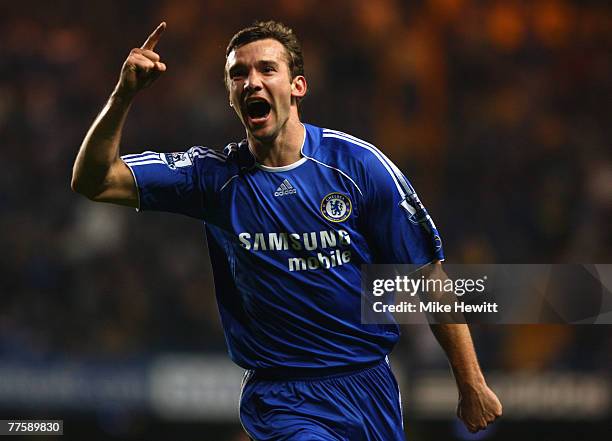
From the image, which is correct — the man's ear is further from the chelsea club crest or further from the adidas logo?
the chelsea club crest

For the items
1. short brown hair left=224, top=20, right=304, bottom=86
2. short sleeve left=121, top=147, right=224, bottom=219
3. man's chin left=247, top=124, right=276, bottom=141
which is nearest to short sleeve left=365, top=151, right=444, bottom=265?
man's chin left=247, top=124, right=276, bottom=141

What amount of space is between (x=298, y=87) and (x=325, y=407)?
1319mm

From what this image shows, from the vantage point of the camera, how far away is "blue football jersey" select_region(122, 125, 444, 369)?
387 cm

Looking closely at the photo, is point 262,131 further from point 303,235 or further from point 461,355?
point 461,355

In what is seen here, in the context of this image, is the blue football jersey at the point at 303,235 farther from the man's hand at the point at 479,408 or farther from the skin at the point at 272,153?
the man's hand at the point at 479,408

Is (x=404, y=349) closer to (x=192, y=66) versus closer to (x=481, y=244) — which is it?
(x=481, y=244)

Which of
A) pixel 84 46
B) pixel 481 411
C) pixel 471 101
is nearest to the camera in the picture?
pixel 481 411

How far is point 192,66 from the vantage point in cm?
1073

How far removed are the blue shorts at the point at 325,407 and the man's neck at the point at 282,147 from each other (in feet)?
2.87

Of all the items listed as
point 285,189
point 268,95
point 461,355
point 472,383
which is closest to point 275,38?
point 268,95

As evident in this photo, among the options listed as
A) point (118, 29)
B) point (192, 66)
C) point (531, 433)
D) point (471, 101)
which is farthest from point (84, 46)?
point (531, 433)

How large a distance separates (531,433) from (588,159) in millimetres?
2989

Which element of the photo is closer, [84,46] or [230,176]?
[230,176]

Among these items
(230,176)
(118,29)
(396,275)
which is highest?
(118,29)
